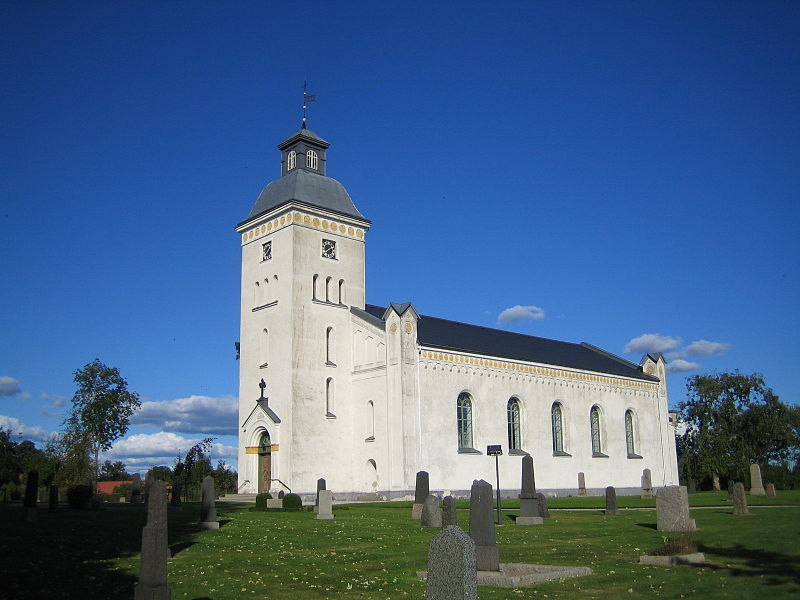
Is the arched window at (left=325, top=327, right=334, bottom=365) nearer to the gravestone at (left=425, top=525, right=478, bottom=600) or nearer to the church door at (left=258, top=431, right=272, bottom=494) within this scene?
the church door at (left=258, top=431, right=272, bottom=494)

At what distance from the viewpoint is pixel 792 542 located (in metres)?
16.4

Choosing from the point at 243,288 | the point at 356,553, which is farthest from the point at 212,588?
the point at 243,288

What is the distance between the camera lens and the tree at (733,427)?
2414 inches

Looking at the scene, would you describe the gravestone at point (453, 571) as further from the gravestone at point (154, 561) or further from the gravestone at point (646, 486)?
the gravestone at point (646, 486)

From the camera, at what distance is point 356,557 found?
16.2 m

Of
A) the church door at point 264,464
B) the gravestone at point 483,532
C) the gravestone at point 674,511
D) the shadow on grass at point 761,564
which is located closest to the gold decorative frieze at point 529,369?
the church door at point 264,464

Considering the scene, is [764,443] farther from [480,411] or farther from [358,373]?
[358,373]

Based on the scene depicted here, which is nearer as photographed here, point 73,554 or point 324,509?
point 73,554

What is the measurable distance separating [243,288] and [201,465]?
11.2 m

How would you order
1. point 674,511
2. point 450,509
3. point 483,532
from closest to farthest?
point 483,532 → point 450,509 → point 674,511

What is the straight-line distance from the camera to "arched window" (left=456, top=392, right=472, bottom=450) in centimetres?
4397

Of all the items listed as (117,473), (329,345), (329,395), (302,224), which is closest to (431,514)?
(329,395)

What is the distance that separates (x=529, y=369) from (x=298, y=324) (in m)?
15.5

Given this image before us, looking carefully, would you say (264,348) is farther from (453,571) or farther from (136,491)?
(453,571)
